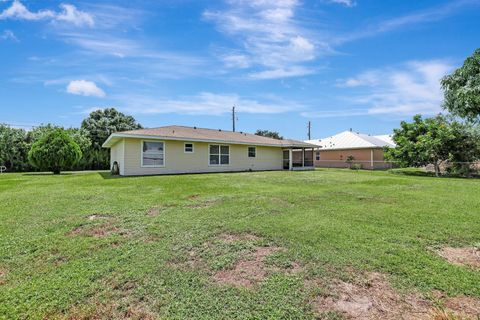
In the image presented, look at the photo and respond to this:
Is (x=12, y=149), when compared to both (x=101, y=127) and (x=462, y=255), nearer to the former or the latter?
(x=101, y=127)

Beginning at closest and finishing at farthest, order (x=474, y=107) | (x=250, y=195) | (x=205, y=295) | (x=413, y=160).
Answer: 1. (x=205, y=295)
2. (x=474, y=107)
3. (x=250, y=195)
4. (x=413, y=160)

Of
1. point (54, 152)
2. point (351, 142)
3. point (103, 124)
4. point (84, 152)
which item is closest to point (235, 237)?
point (54, 152)

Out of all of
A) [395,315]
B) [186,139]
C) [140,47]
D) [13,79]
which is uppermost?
[13,79]

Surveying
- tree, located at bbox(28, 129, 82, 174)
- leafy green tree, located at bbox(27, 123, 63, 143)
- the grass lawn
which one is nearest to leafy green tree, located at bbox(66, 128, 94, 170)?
leafy green tree, located at bbox(27, 123, 63, 143)

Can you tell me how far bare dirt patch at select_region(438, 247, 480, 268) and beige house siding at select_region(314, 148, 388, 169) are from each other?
74.3ft

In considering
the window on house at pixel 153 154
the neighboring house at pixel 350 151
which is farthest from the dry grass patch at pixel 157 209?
the neighboring house at pixel 350 151

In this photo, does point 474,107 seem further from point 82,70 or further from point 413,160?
point 82,70

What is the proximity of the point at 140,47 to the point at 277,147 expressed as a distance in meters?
12.7

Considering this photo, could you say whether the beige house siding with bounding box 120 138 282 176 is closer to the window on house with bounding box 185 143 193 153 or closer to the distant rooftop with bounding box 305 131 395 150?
the window on house with bounding box 185 143 193 153

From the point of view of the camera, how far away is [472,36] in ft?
26.5

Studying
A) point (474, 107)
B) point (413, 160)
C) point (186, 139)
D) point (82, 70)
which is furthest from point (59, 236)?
point (413, 160)

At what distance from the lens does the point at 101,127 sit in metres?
31.2

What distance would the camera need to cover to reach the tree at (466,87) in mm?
3307

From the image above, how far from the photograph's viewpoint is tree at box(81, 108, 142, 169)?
84.1 feet
